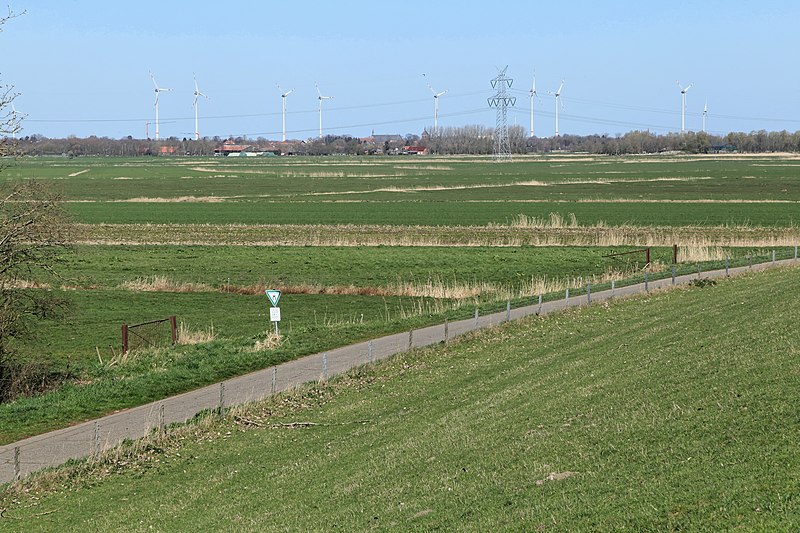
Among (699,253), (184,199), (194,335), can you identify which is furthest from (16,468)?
(184,199)

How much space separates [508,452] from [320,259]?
1672 inches

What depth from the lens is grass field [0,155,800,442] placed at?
103 feet

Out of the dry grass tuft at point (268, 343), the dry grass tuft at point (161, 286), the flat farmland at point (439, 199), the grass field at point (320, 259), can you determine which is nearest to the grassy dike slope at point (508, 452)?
the dry grass tuft at point (268, 343)

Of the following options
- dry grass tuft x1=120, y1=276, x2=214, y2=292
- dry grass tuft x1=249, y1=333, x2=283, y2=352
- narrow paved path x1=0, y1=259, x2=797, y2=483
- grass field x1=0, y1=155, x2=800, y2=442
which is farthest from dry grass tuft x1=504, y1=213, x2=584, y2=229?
dry grass tuft x1=249, y1=333, x2=283, y2=352

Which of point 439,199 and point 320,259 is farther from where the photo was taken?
point 439,199

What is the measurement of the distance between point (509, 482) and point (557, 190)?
11293cm

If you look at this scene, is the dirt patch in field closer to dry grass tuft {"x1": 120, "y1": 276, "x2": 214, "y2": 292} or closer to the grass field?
the grass field

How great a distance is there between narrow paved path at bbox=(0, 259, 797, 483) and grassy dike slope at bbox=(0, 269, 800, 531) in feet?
4.17

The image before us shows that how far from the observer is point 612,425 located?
16766 millimetres

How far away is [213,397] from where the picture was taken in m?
26.4

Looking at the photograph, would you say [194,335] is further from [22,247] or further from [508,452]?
[508,452]

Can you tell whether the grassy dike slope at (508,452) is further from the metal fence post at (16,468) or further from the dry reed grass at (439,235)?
the dry reed grass at (439,235)

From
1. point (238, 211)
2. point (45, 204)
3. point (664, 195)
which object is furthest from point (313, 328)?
point (664, 195)

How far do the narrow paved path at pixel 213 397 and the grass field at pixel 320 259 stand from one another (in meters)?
0.97
